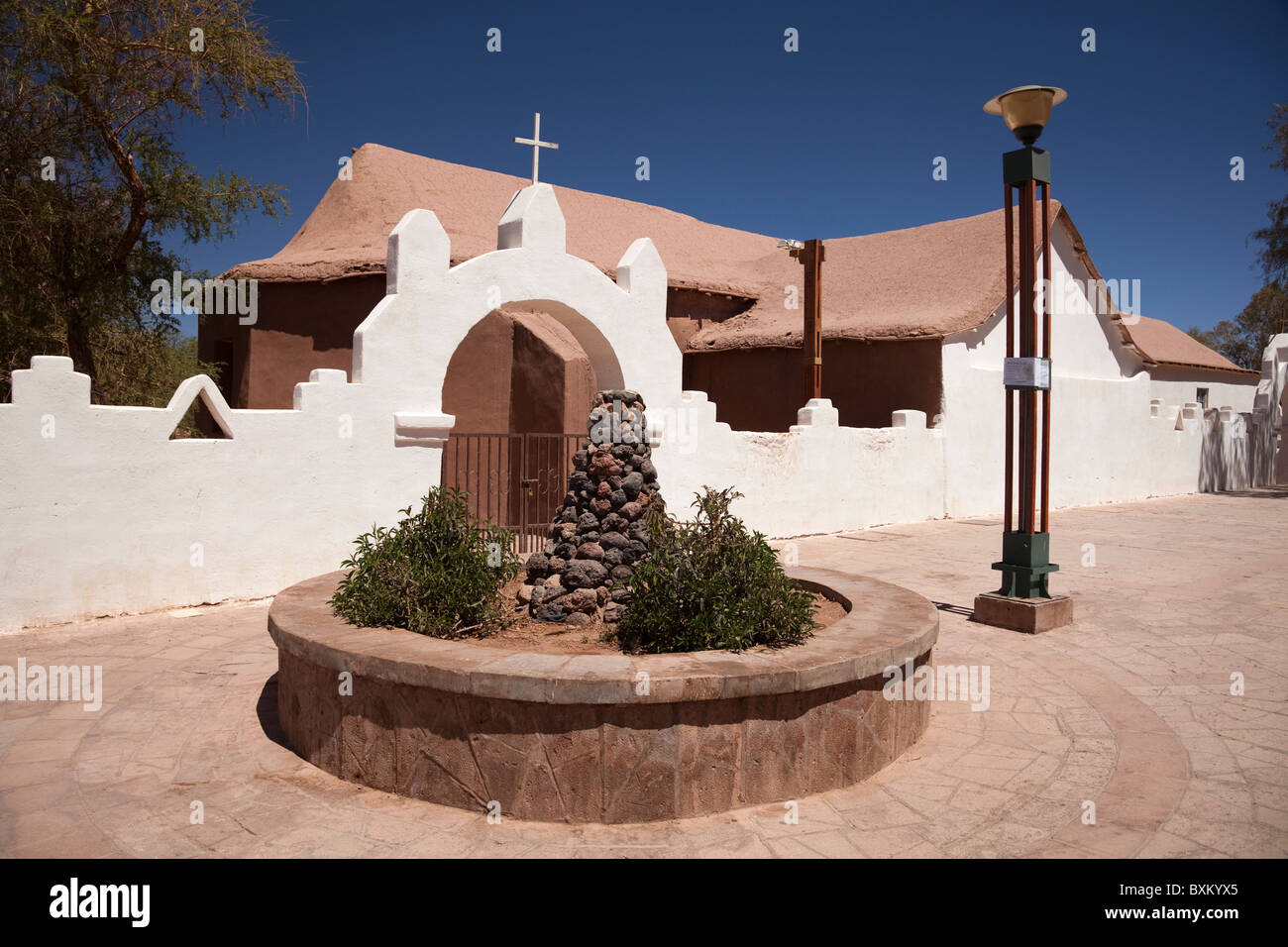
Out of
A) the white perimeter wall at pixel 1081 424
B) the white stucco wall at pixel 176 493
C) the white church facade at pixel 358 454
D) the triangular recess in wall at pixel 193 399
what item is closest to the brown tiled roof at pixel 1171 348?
the white perimeter wall at pixel 1081 424

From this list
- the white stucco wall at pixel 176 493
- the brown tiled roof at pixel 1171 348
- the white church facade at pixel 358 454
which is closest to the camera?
the white stucco wall at pixel 176 493

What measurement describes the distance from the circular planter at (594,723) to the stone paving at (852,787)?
0.11 m

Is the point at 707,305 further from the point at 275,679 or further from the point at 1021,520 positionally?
the point at 275,679

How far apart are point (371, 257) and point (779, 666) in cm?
1054

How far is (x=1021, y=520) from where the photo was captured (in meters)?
7.85

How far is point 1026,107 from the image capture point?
7.45 meters

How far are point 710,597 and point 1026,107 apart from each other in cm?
529

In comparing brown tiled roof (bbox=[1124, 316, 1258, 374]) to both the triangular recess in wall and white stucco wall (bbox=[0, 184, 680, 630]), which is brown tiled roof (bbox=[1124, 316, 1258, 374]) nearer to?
white stucco wall (bbox=[0, 184, 680, 630])

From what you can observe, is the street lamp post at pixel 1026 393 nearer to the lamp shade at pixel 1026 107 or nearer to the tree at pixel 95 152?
the lamp shade at pixel 1026 107

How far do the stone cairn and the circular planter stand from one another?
1.32m

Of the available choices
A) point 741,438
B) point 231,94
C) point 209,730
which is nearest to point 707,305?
point 741,438

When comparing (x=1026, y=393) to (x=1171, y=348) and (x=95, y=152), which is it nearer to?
(x=95, y=152)

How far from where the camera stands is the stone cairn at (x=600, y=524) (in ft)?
19.0
